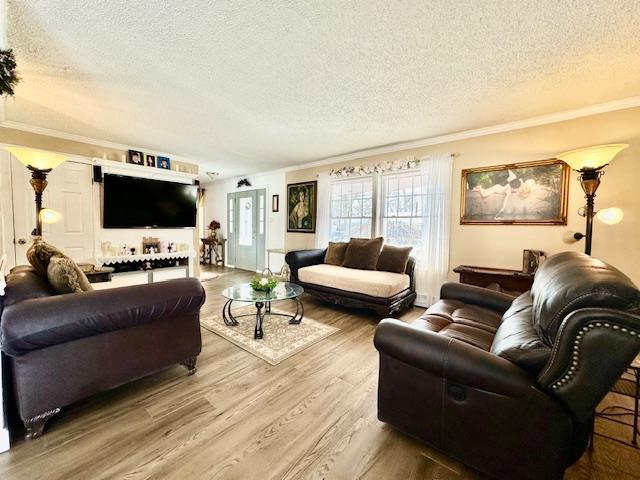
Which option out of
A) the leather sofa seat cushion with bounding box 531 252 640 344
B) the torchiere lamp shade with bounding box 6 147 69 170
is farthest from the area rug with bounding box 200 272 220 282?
the leather sofa seat cushion with bounding box 531 252 640 344

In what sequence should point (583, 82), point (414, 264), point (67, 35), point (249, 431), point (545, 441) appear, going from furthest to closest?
1. point (414, 264)
2. point (583, 82)
3. point (67, 35)
4. point (249, 431)
5. point (545, 441)

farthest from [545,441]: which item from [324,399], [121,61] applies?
[121,61]

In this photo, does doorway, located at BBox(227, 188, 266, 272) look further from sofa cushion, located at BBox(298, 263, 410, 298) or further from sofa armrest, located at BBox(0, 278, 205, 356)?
sofa armrest, located at BBox(0, 278, 205, 356)

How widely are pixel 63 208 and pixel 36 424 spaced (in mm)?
3429

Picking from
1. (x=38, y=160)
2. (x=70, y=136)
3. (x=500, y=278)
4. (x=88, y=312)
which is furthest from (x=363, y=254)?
(x=70, y=136)

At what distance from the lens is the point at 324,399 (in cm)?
175

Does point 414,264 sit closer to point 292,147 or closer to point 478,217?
point 478,217

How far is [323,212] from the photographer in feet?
16.0

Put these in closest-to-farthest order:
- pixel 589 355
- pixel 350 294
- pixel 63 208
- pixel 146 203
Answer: pixel 589 355 < pixel 350 294 < pixel 63 208 < pixel 146 203

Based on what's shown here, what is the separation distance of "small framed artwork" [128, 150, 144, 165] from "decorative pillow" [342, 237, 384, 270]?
3804mm

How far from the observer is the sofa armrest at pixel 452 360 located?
3.50 ft

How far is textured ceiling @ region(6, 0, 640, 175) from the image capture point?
1.52 m

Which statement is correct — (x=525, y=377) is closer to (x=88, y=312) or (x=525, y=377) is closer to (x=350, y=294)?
(x=88, y=312)

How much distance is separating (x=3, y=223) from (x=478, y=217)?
19.7 ft
